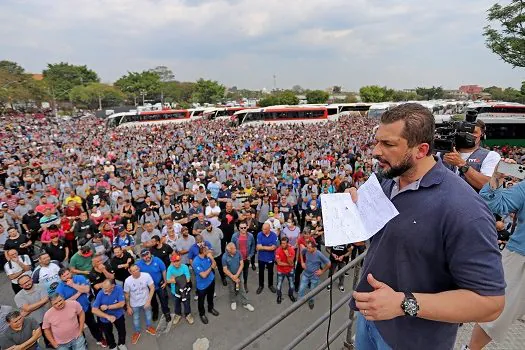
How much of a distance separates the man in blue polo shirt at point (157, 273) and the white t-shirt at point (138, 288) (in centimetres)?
28

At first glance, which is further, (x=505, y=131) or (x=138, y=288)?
(x=505, y=131)

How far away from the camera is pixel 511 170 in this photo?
8.26ft

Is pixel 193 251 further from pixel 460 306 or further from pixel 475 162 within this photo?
pixel 460 306

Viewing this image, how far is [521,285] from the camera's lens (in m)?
2.60

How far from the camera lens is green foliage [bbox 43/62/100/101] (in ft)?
233

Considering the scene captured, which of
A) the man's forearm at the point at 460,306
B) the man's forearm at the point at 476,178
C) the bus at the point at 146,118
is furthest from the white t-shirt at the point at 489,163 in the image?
the bus at the point at 146,118

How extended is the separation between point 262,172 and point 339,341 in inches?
336

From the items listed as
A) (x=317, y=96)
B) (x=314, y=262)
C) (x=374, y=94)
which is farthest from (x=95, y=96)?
(x=314, y=262)

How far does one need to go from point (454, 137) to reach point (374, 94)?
81.6 m

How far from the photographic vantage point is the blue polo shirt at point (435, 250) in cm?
114

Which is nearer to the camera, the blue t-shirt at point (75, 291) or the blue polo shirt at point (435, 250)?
the blue polo shirt at point (435, 250)

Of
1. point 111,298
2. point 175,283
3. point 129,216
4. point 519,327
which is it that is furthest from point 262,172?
point 519,327

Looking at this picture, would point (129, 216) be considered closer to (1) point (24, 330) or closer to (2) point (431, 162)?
(1) point (24, 330)

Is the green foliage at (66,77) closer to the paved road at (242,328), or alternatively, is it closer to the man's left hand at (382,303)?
the paved road at (242,328)
